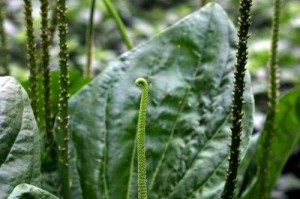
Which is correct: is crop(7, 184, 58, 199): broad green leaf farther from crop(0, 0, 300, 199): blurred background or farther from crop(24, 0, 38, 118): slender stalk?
crop(0, 0, 300, 199): blurred background

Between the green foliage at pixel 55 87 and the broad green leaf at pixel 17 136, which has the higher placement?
the green foliage at pixel 55 87

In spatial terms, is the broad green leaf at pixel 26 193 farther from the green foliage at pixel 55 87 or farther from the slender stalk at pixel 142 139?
the green foliage at pixel 55 87

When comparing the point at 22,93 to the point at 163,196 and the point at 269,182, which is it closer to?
the point at 163,196

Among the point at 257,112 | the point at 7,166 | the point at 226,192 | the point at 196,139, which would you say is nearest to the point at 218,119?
the point at 196,139

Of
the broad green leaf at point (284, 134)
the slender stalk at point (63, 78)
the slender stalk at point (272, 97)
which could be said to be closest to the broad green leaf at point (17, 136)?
the slender stalk at point (63, 78)

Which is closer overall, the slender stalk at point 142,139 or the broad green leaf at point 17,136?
the slender stalk at point 142,139

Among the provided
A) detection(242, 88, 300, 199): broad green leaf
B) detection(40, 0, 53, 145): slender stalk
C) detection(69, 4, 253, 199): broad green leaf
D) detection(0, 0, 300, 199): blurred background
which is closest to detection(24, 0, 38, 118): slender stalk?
detection(40, 0, 53, 145): slender stalk
